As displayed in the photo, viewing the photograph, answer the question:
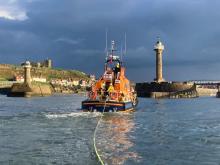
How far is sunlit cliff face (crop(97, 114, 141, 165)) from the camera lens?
1093 inches

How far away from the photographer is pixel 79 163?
2575 cm

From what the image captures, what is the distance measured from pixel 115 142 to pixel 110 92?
29.2 meters

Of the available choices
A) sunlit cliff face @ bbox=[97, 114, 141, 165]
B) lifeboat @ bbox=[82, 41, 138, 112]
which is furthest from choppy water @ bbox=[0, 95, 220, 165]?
lifeboat @ bbox=[82, 41, 138, 112]

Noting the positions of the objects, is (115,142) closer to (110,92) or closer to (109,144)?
(109,144)

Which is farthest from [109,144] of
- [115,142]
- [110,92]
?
[110,92]

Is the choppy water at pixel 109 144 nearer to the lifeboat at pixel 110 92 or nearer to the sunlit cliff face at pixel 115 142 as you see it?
the sunlit cliff face at pixel 115 142

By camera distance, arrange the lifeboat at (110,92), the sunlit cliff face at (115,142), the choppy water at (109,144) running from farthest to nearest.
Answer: the lifeboat at (110,92) < the sunlit cliff face at (115,142) < the choppy water at (109,144)

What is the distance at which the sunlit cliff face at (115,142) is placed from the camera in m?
27.8

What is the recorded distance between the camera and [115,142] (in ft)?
111

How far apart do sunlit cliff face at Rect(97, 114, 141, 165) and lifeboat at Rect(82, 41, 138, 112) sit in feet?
30.1

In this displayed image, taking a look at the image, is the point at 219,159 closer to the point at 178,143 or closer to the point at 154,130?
the point at 178,143

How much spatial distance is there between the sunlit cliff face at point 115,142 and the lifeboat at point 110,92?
30.1 feet

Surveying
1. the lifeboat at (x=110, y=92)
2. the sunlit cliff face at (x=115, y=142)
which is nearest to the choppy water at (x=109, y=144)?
the sunlit cliff face at (x=115, y=142)

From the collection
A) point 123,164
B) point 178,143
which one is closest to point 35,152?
point 123,164
